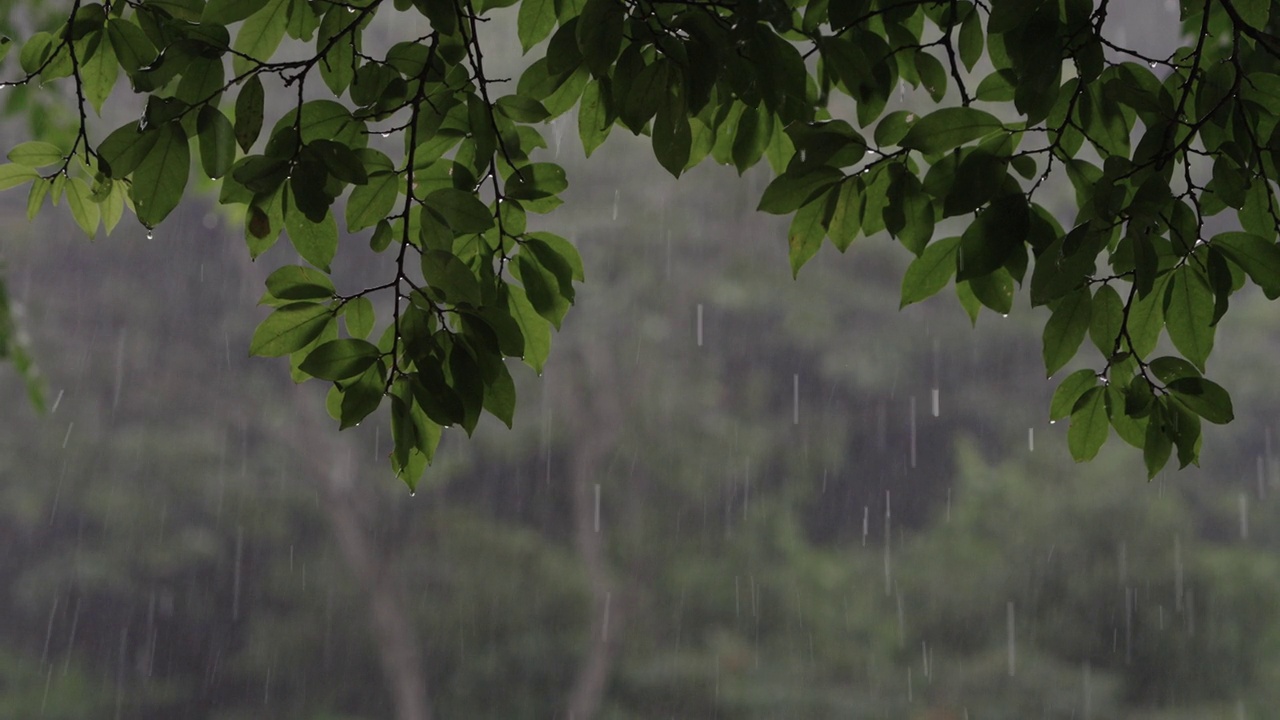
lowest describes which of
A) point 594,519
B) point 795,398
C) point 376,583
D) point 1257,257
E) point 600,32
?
point 376,583

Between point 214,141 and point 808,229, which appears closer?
point 214,141

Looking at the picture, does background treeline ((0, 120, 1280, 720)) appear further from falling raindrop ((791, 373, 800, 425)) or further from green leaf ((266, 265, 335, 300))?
green leaf ((266, 265, 335, 300))

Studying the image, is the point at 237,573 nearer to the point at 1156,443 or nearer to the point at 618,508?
the point at 618,508

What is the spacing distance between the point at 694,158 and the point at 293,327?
11.8 inches

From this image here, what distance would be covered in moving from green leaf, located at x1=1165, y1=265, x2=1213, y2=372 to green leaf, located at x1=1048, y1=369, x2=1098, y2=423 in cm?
8

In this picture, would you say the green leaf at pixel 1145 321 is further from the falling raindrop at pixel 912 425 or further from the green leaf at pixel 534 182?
the falling raindrop at pixel 912 425

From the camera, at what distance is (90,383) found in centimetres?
617

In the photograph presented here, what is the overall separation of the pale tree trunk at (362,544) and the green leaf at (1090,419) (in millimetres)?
5459

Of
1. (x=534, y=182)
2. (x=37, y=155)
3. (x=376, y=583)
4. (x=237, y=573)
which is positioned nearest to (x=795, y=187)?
(x=534, y=182)

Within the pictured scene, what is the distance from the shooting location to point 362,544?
5.96m

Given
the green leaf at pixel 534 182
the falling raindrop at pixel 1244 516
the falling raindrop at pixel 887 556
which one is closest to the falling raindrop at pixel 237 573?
the falling raindrop at pixel 887 556

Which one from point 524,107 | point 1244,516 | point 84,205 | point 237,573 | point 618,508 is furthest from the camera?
point 237,573

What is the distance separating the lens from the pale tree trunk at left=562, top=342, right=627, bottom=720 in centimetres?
569

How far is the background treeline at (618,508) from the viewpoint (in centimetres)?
546
